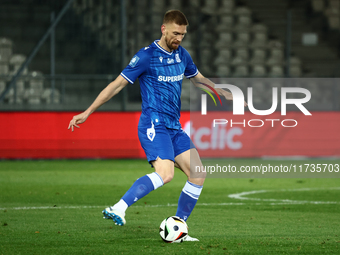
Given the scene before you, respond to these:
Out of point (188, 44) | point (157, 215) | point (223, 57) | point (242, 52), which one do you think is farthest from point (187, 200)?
point (242, 52)

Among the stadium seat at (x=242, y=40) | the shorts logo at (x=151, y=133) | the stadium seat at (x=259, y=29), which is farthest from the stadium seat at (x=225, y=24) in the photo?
the shorts logo at (x=151, y=133)

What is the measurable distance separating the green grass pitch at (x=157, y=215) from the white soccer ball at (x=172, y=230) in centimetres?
8

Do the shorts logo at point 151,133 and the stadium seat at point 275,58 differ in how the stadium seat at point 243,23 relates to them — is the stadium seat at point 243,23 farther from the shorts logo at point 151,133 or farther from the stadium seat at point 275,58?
the shorts logo at point 151,133

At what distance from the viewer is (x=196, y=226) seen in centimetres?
587

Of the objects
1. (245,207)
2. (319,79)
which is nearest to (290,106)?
(319,79)

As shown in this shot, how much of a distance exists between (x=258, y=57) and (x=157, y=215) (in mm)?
10738

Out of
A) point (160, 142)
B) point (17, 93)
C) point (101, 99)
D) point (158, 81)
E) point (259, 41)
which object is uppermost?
point (259, 41)

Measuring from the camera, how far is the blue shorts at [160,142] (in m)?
4.96

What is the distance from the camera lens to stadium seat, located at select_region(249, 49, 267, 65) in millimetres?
16531

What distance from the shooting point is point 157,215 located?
664 cm

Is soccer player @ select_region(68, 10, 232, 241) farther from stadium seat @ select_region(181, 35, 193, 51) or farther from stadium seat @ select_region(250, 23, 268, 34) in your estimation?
stadium seat @ select_region(250, 23, 268, 34)

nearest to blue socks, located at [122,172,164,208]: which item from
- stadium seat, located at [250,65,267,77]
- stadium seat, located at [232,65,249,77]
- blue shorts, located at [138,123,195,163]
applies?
blue shorts, located at [138,123,195,163]

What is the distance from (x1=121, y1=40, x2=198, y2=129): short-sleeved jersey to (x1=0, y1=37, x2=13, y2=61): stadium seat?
12.3 metres

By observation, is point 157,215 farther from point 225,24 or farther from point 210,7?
point 210,7
